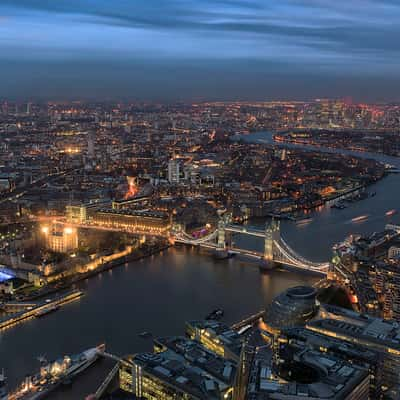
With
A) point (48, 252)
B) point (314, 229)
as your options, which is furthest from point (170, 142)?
point (48, 252)

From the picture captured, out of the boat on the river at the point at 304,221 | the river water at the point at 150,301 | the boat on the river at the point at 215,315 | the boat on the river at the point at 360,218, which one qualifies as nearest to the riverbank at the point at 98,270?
the river water at the point at 150,301

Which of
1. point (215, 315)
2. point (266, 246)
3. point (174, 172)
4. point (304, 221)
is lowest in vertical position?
point (304, 221)

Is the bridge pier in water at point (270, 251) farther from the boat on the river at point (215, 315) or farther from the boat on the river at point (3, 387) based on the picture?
the boat on the river at point (3, 387)

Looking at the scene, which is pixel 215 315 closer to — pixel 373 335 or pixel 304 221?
pixel 373 335

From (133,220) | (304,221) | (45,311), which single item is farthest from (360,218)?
(45,311)

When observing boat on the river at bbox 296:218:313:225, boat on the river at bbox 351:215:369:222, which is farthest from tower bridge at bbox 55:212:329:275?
boat on the river at bbox 351:215:369:222

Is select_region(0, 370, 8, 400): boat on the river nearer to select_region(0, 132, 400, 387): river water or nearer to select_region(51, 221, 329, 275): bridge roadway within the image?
select_region(0, 132, 400, 387): river water

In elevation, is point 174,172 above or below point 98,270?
above
